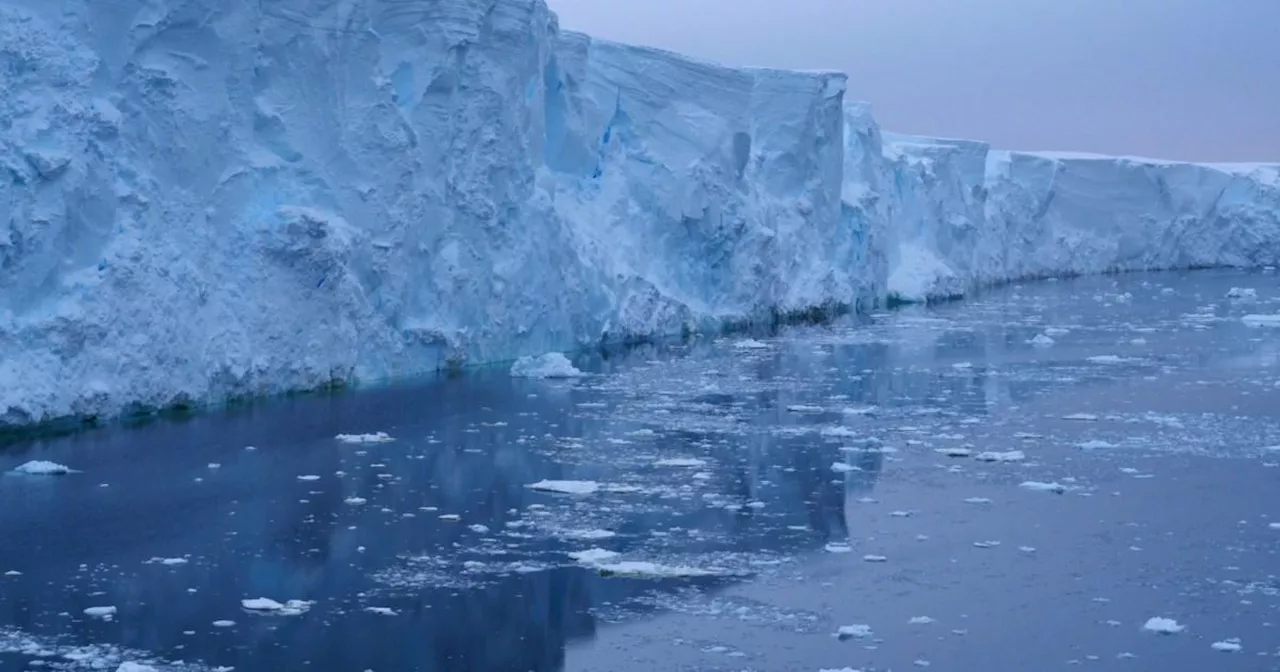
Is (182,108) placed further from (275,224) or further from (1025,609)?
(1025,609)

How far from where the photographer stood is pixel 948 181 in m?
29.4

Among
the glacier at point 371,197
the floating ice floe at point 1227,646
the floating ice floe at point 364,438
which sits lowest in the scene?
the floating ice floe at point 364,438

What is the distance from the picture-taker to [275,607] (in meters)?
5.63

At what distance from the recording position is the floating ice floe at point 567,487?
8.11m

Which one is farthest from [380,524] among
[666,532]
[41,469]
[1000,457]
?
[1000,457]

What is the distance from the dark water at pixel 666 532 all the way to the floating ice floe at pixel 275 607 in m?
0.06

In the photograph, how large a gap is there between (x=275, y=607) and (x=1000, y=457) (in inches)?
204

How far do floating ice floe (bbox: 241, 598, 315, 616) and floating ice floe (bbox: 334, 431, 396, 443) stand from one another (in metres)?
4.00

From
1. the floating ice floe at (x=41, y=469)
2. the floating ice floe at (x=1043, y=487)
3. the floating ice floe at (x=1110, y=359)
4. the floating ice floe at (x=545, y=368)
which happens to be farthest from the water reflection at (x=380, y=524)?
the floating ice floe at (x=1110, y=359)

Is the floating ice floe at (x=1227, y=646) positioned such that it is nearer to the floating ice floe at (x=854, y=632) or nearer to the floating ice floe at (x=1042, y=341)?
the floating ice floe at (x=854, y=632)

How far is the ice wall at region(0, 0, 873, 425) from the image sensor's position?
9.87m

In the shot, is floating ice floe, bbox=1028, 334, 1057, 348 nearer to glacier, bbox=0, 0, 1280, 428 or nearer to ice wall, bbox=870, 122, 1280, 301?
glacier, bbox=0, 0, 1280, 428

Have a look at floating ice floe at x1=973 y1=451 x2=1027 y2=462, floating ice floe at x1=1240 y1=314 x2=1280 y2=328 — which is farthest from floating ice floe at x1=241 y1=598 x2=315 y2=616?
floating ice floe at x1=1240 y1=314 x2=1280 y2=328

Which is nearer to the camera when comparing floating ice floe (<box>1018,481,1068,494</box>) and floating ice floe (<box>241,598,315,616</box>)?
floating ice floe (<box>241,598,315,616</box>)
